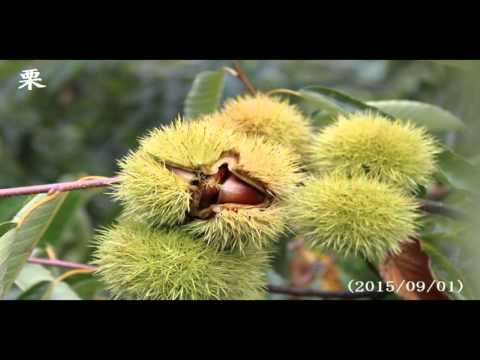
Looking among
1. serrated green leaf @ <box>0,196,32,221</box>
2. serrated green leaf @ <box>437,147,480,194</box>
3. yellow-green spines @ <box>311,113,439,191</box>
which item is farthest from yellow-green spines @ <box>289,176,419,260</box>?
serrated green leaf @ <box>0,196,32,221</box>

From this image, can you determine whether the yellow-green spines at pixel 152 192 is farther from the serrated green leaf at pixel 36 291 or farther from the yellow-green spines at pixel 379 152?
the serrated green leaf at pixel 36 291

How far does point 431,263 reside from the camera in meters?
1.53

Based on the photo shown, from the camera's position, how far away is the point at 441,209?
67.7 inches

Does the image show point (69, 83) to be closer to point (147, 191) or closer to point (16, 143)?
point (16, 143)

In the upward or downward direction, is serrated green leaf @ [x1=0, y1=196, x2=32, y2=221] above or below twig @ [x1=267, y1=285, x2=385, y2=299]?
above

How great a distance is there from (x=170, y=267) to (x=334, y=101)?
70cm

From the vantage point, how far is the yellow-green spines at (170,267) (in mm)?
1210

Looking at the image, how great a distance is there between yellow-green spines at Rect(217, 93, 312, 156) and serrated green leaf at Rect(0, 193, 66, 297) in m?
0.43

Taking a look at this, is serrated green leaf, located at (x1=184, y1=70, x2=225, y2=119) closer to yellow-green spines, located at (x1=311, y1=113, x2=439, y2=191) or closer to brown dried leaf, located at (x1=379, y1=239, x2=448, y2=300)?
yellow-green spines, located at (x1=311, y1=113, x2=439, y2=191)

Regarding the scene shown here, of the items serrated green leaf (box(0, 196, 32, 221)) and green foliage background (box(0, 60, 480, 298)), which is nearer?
serrated green leaf (box(0, 196, 32, 221))

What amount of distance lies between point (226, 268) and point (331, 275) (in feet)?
5.43

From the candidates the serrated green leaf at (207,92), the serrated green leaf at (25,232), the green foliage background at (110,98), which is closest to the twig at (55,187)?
the serrated green leaf at (25,232)

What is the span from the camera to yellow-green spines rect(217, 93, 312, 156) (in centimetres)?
160
